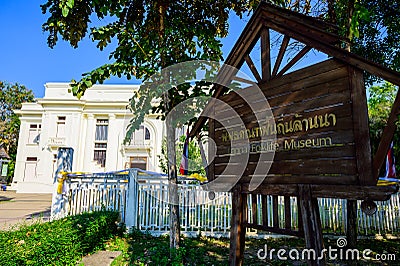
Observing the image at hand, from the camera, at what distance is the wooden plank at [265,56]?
3.53m

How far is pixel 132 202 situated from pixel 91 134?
1972cm

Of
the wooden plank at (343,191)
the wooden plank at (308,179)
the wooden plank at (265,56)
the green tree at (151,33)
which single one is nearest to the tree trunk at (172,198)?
the green tree at (151,33)

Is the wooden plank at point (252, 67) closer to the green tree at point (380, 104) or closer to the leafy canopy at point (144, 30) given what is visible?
the leafy canopy at point (144, 30)

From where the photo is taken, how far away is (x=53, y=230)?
4309mm

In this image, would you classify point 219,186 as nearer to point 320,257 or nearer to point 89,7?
point 320,257

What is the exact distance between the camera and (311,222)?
2793 mm

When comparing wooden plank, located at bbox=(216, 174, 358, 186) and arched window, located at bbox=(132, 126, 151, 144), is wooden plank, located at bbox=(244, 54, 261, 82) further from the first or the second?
arched window, located at bbox=(132, 126, 151, 144)

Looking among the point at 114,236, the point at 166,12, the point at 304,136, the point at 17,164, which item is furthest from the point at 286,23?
the point at 17,164

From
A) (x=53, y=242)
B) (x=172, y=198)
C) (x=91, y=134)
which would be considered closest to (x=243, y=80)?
(x=172, y=198)

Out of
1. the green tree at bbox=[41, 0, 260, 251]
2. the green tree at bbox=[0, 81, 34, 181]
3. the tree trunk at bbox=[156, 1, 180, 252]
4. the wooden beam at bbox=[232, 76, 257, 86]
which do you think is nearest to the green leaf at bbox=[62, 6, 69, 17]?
the green tree at bbox=[41, 0, 260, 251]

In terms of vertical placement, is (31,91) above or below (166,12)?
above

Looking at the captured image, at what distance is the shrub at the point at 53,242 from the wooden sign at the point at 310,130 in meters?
2.92

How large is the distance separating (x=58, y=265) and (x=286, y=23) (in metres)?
4.65

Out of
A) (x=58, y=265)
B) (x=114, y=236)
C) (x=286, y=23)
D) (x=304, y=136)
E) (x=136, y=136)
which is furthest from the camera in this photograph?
(x=136, y=136)
